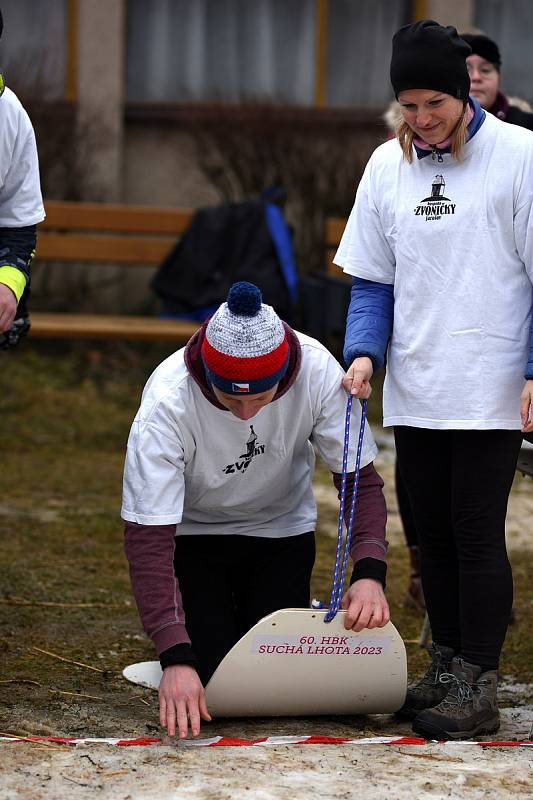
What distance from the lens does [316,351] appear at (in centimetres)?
332

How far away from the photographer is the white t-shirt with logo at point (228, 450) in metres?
3.15

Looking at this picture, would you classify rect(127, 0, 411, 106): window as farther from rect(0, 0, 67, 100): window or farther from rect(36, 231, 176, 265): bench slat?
rect(36, 231, 176, 265): bench slat

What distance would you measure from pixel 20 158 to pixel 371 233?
1005 millimetres

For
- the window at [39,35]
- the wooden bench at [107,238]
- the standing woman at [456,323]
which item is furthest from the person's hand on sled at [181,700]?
the window at [39,35]

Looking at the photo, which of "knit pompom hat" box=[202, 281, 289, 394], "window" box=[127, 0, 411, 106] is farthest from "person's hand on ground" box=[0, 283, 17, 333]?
"window" box=[127, 0, 411, 106]

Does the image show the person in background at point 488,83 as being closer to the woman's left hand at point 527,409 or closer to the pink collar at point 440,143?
the pink collar at point 440,143

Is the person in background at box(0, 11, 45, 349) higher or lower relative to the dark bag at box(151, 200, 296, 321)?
higher

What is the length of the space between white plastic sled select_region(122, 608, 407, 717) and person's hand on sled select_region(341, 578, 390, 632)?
0.03 metres

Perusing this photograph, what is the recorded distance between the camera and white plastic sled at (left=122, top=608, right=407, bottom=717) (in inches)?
120

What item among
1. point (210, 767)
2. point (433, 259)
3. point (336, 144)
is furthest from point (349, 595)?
point (336, 144)

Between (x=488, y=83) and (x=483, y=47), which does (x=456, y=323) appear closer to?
(x=488, y=83)

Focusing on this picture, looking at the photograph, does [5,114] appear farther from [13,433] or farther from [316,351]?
[13,433]

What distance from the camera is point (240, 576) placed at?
364 cm

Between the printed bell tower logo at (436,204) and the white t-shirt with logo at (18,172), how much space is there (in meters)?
1.13
